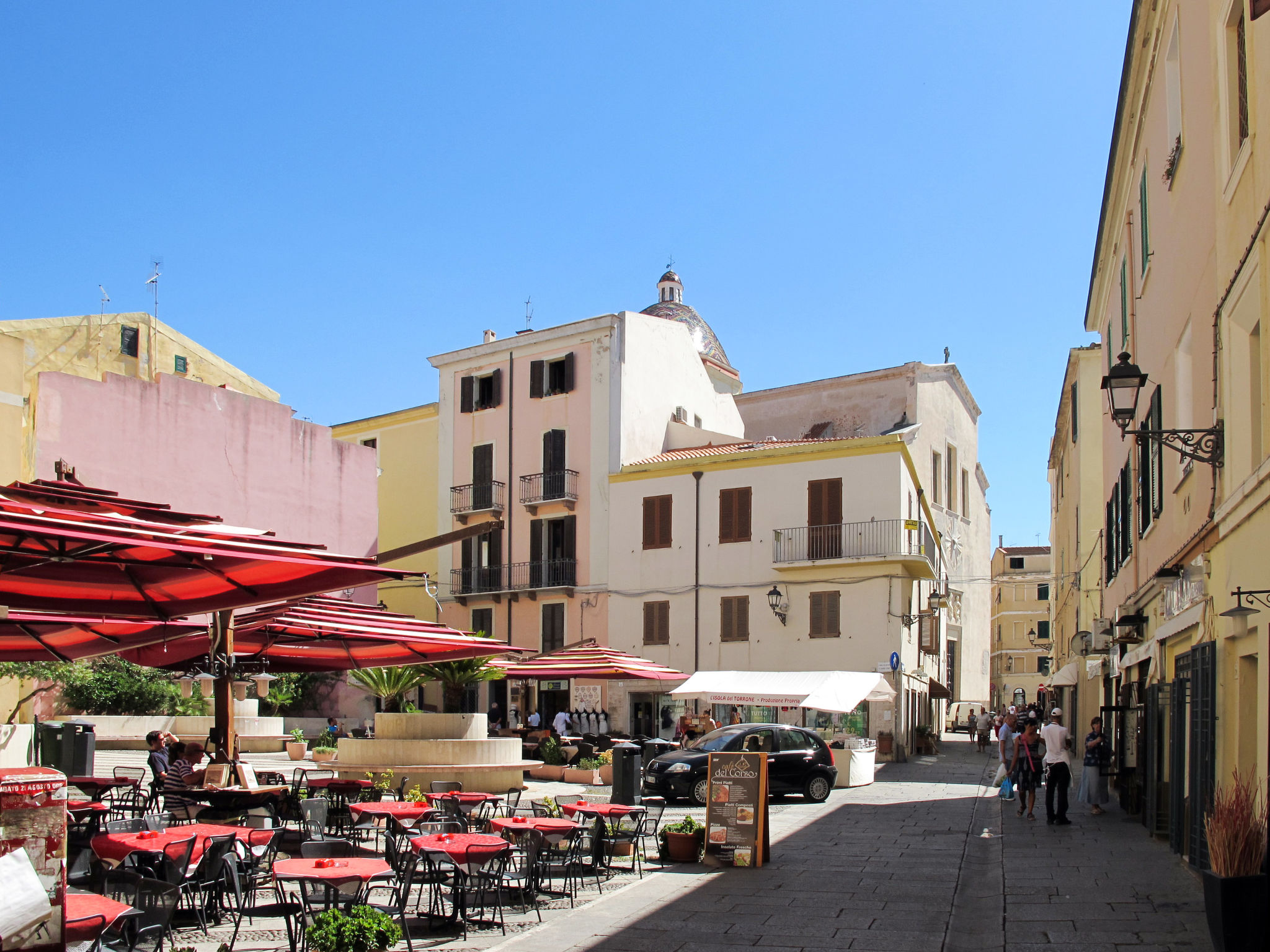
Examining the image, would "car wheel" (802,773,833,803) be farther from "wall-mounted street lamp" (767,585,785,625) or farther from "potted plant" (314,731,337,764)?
"wall-mounted street lamp" (767,585,785,625)

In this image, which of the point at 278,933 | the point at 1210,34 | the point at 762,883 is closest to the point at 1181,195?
the point at 1210,34

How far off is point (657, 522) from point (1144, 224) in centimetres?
1967

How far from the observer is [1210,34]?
11250mm

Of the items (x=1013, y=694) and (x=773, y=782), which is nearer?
(x=773, y=782)

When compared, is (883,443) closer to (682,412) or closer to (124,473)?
(682,412)

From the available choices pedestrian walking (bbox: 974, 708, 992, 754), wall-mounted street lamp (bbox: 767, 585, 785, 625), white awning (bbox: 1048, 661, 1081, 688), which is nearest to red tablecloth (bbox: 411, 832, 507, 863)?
wall-mounted street lamp (bbox: 767, 585, 785, 625)

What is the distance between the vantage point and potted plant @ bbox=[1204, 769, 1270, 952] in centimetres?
712

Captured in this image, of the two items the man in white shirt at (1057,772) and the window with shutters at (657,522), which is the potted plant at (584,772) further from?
the window with shutters at (657,522)

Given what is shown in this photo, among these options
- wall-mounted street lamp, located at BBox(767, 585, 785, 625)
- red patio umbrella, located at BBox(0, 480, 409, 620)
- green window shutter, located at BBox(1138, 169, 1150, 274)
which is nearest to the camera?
red patio umbrella, located at BBox(0, 480, 409, 620)

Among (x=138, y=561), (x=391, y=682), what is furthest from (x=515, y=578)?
(x=138, y=561)

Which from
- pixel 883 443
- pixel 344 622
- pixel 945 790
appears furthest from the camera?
pixel 883 443

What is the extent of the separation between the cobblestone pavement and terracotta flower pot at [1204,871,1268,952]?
1.55m

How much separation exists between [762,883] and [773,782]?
8974 mm

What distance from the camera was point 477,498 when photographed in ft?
124
